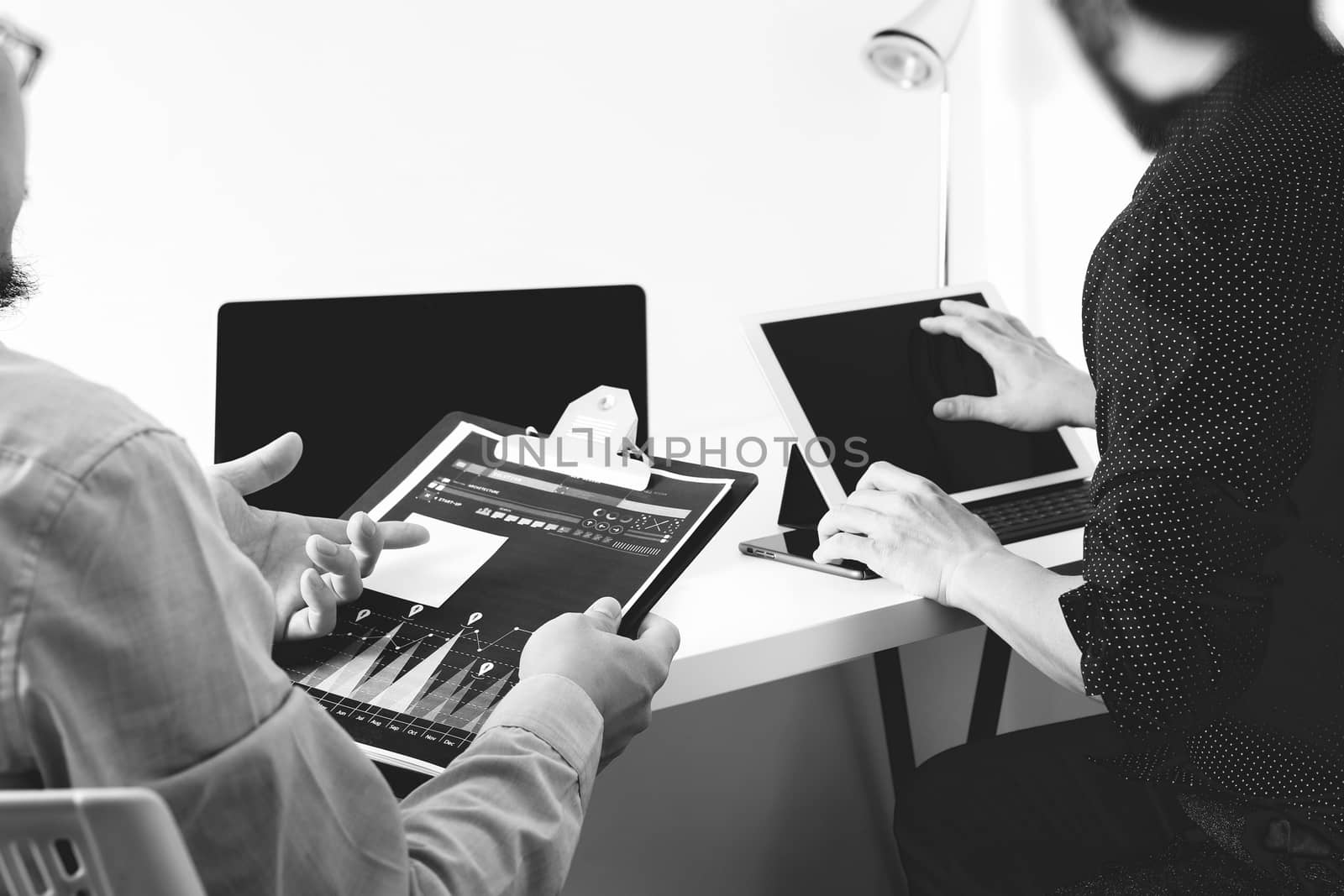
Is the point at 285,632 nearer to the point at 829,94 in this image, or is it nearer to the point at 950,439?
the point at 950,439

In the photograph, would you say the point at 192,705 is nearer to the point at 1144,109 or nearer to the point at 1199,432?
the point at 1199,432

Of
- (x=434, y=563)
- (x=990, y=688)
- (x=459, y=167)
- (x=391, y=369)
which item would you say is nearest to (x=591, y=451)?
(x=434, y=563)

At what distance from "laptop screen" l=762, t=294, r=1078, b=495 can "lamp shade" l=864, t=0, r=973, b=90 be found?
0.64 metres

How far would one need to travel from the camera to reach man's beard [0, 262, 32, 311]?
60 cm

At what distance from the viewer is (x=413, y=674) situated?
0.81m

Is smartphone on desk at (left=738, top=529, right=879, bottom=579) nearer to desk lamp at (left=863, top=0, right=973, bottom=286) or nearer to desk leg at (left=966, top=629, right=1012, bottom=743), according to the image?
desk leg at (left=966, top=629, right=1012, bottom=743)

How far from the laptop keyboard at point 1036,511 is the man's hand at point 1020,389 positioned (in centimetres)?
8

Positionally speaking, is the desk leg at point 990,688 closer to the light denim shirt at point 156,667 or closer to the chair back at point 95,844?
the light denim shirt at point 156,667

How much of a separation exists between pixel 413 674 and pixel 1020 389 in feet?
2.51

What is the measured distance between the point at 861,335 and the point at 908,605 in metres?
0.35

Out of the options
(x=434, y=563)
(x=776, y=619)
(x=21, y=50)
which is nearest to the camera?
(x=21, y=50)

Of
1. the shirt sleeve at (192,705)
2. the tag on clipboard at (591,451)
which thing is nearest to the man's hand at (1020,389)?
the tag on clipboard at (591,451)

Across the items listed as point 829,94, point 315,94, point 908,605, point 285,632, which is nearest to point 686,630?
point 908,605

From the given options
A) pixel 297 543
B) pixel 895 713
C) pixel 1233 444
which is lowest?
pixel 895 713
